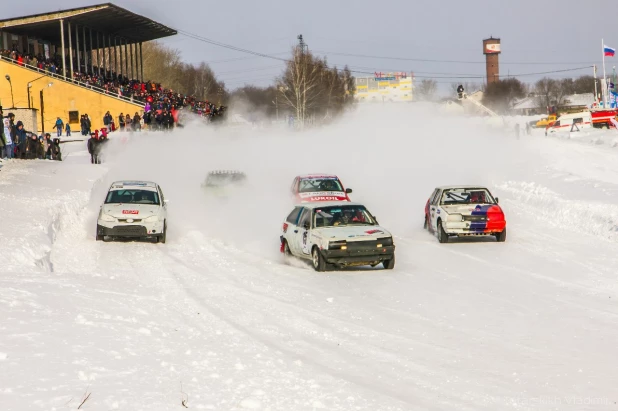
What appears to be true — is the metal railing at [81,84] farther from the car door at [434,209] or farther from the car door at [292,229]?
the car door at [292,229]

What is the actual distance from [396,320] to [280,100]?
9174 cm

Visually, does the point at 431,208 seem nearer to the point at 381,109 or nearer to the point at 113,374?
the point at 113,374

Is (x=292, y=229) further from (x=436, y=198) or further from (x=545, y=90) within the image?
(x=545, y=90)

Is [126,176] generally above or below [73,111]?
below

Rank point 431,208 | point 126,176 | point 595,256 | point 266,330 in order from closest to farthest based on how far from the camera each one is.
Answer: point 266,330
point 595,256
point 431,208
point 126,176

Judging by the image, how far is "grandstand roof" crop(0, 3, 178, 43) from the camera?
60156 mm

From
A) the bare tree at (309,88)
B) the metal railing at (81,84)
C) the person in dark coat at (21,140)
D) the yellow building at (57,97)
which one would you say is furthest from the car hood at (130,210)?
the bare tree at (309,88)

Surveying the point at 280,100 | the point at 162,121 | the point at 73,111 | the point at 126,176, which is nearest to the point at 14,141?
the point at 126,176

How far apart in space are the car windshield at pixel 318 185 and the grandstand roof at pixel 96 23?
39096 mm

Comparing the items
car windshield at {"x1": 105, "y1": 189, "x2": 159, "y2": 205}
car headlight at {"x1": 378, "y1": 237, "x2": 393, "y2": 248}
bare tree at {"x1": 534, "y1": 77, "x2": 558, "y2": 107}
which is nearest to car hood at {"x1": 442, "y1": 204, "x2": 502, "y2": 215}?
car headlight at {"x1": 378, "y1": 237, "x2": 393, "y2": 248}

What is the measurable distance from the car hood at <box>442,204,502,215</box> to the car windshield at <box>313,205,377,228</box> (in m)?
3.55

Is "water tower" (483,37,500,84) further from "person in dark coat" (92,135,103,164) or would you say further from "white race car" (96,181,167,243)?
"white race car" (96,181,167,243)

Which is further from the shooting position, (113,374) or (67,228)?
(67,228)

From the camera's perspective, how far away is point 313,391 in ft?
24.0
